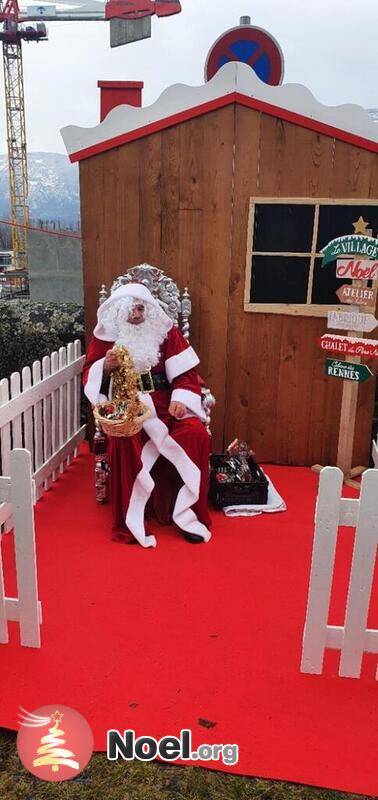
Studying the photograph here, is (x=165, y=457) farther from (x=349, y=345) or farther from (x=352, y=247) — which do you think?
(x=352, y=247)

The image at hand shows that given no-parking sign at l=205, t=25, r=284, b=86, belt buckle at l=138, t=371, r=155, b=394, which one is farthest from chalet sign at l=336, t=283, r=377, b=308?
no-parking sign at l=205, t=25, r=284, b=86

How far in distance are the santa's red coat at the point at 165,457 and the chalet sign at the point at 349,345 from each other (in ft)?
3.38

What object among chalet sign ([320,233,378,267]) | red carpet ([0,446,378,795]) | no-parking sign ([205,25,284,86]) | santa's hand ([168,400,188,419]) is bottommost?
red carpet ([0,446,378,795])

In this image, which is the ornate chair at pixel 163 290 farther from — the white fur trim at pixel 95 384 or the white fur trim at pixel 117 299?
the white fur trim at pixel 95 384

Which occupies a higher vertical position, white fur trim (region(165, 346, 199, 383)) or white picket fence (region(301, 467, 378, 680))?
white fur trim (region(165, 346, 199, 383))

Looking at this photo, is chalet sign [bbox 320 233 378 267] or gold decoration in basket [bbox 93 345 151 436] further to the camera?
chalet sign [bbox 320 233 378 267]

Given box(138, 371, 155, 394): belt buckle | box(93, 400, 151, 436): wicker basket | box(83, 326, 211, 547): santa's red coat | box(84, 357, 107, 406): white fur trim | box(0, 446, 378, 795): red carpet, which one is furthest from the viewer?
box(138, 371, 155, 394): belt buckle

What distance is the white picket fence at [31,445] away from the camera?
2.33 m

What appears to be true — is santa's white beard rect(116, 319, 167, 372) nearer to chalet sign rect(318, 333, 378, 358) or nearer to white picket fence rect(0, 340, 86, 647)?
white picket fence rect(0, 340, 86, 647)

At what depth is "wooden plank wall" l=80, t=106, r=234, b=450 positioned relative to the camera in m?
4.27

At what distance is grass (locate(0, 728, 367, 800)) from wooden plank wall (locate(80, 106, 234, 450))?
10.3 feet

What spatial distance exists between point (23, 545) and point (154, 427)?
1437 mm

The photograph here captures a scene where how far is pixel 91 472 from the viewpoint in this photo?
15.1ft

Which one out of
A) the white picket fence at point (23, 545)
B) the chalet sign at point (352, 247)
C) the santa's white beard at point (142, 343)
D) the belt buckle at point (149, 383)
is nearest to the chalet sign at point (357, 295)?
the chalet sign at point (352, 247)
